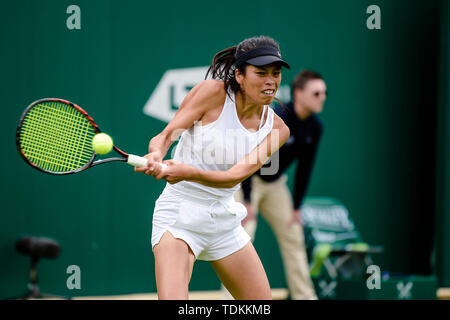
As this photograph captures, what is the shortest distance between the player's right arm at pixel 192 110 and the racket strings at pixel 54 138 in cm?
36

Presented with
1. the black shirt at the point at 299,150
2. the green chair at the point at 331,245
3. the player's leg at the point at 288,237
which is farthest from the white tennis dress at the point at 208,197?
the green chair at the point at 331,245

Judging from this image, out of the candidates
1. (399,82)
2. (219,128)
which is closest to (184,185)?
(219,128)

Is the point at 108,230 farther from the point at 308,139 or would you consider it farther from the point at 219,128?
Result: the point at 219,128

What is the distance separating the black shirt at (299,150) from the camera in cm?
521

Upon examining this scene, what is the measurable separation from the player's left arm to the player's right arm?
0.14m

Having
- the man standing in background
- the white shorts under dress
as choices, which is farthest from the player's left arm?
the man standing in background

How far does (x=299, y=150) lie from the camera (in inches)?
209

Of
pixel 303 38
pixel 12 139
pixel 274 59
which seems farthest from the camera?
pixel 303 38

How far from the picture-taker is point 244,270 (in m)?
3.07

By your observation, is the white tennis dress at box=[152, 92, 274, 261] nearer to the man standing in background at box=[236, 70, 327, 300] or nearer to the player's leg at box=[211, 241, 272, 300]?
the player's leg at box=[211, 241, 272, 300]

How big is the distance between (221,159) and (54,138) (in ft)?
2.57

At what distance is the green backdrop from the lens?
5008mm

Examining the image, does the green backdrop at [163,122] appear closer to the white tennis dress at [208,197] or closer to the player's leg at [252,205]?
the player's leg at [252,205]

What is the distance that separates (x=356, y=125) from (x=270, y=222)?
142 centimetres
